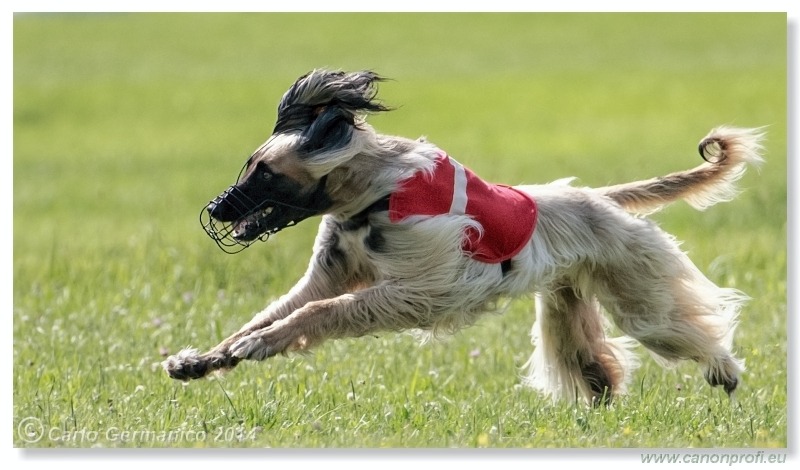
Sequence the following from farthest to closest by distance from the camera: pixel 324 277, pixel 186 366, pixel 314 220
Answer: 1. pixel 314 220
2. pixel 324 277
3. pixel 186 366

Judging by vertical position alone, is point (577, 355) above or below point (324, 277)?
below

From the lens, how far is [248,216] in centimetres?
462

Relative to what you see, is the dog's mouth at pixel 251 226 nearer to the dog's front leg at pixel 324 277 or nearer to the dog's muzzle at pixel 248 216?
the dog's muzzle at pixel 248 216

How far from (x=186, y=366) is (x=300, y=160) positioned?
909mm

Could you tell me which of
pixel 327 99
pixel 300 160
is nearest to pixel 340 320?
pixel 300 160

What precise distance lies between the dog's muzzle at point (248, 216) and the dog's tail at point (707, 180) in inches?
63.2

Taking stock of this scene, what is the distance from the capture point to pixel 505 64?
1285cm

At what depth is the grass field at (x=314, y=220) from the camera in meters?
4.98

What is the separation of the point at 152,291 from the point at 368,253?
294 centimetres

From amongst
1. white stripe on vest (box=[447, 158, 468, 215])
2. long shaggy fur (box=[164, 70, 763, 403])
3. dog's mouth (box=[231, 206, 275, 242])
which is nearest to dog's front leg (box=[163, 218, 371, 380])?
long shaggy fur (box=[164, 70, 763, 403])

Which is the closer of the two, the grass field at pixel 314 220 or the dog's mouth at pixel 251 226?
the dog's mouth at pixel 251 226

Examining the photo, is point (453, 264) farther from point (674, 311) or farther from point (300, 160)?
point (674, 311)

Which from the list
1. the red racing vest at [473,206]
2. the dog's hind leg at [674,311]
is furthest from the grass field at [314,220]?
the red racing vest at [473,206]

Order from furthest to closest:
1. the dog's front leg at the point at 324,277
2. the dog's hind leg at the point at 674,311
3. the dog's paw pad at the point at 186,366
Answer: the dog's hind leg at the point at 674,311
the dog's front leg at the point at 324,277
the dog's paw pad at the point at 186,366
